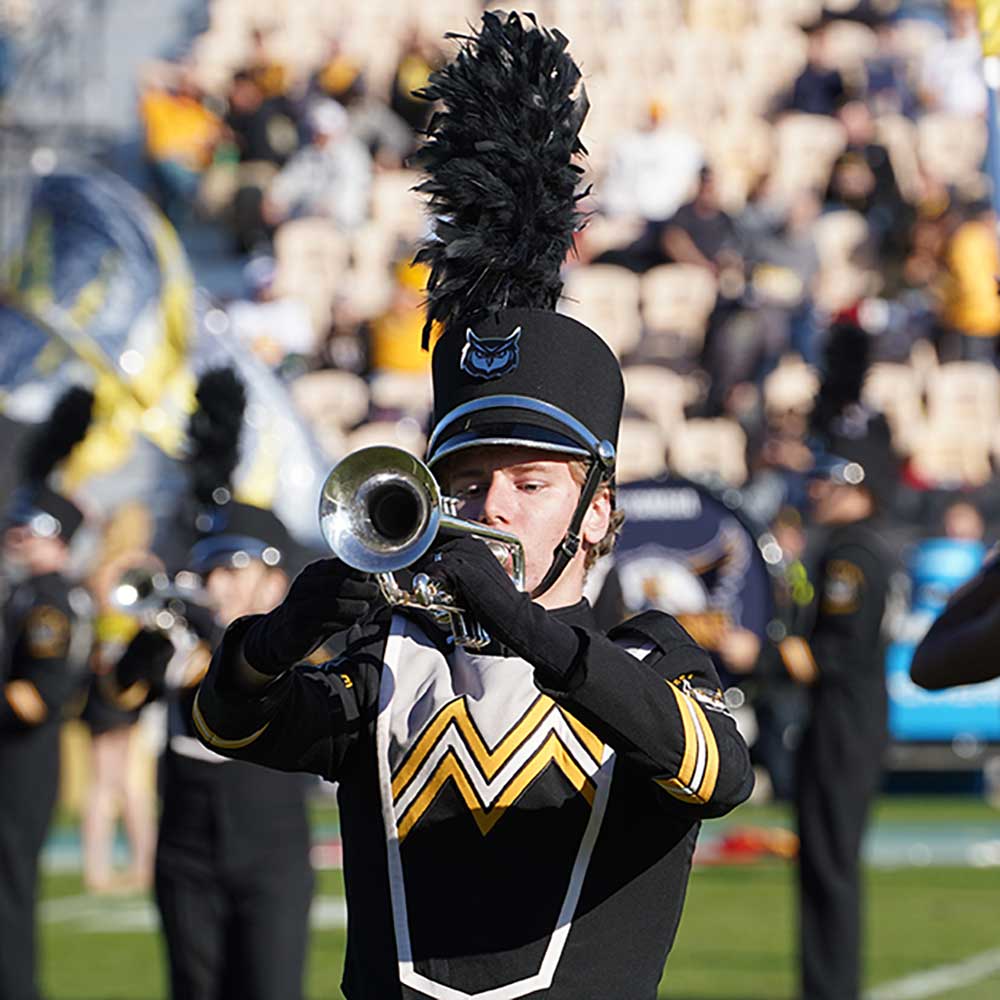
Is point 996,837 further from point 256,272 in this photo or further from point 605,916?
point 605,916

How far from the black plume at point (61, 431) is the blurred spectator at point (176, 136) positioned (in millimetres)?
10626

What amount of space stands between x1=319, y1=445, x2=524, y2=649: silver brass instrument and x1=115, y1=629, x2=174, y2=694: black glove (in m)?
3.69

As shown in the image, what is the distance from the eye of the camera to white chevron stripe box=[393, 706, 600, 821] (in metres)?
2.73

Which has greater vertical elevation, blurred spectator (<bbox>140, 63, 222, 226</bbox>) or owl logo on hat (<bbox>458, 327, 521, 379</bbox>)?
blurred spectator (<bbox>140, 63, 222, 226</bbox>)

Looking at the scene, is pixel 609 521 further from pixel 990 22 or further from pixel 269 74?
pixel 269 74

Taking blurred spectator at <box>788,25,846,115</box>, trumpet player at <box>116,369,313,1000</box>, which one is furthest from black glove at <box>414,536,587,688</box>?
blurred spectator at <box>788,25,846,115</box>

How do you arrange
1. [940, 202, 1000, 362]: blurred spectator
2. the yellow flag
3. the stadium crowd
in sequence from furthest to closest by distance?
1. [940, 202, 1000, 362]: blurred spectator
2. the stadium crowd
3. the yellow flag

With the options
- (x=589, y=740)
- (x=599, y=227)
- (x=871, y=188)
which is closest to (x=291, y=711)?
(x=589, y=740)

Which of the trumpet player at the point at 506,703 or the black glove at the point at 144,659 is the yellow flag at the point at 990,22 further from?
the black glove at the point at 144,659

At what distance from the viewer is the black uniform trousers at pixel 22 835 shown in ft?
24.8

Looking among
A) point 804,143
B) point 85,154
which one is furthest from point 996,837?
point 85,154

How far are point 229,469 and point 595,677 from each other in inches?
154

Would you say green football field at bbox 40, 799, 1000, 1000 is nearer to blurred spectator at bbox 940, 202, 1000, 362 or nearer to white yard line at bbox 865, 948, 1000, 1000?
white yard line at bbox 865, 948, 1000, 1000

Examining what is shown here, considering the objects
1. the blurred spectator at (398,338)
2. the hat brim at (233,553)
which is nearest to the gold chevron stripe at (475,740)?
the hat brim at (233,553)
